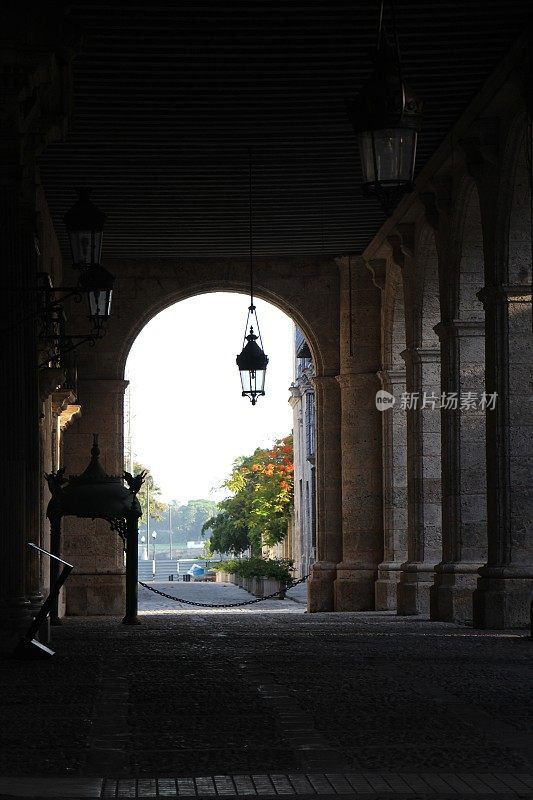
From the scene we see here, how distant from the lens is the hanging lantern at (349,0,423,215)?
8305 millimetres

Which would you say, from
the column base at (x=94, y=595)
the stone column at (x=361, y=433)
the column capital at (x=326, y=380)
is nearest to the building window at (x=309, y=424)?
the column capital at (x=326, y=380)

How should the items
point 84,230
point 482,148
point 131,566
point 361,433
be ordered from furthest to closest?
point 361,433, point 131,566, point 482,148, point 84,230

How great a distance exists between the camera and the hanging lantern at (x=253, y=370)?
21234mm

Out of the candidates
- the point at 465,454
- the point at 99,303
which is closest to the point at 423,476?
the point at 465,454

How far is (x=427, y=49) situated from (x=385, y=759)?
971cm

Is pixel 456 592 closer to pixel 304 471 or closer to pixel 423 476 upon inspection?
pixel 423 476

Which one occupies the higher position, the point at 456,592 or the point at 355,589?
the point at 456,592

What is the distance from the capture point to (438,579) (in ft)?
62.7

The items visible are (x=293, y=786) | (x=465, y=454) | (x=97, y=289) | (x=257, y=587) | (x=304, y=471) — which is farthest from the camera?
(x=304, y=471)

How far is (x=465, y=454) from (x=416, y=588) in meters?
3.52

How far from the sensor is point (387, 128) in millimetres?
8328

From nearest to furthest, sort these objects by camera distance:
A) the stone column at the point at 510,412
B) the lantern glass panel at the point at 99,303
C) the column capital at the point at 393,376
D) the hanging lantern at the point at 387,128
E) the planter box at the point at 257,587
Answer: the hanging lantern at the point at 387,128, the lantern glass panel at the point at 99,303, the stone column at the point at 510,412, the column capital at the point at 393,376, the planter box at the point at 257,587

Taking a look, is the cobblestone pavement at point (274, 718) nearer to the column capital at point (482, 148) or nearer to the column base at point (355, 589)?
the column capital at point (482, 148)

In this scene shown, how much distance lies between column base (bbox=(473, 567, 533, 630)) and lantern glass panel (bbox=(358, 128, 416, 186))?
8.21m
